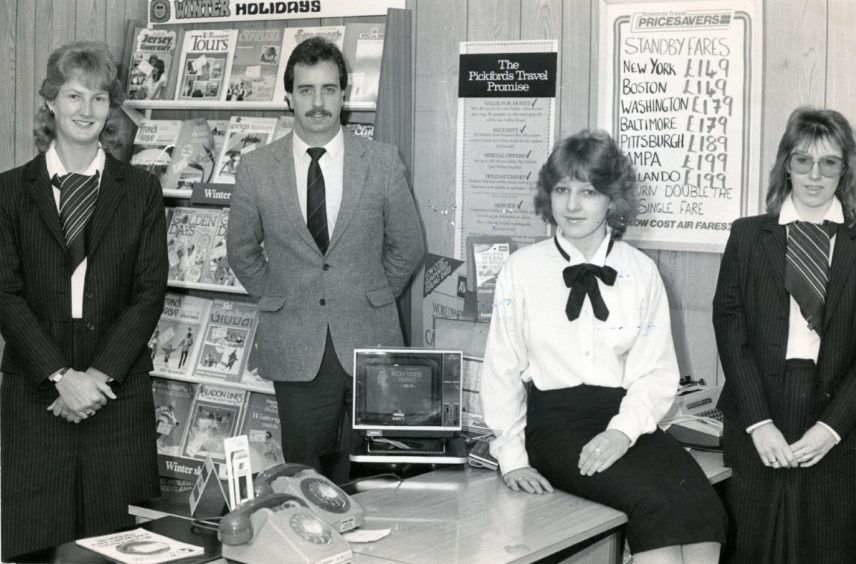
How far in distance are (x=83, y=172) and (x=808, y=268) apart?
6.88 feet

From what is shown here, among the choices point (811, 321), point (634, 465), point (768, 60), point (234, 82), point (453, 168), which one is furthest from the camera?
point (234, 82)

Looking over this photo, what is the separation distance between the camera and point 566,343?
2.85 metres

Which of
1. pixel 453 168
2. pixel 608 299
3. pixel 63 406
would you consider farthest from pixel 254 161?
pixel 608 299

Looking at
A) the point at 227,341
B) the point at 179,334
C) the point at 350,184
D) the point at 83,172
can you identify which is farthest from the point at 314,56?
the point at 179,334

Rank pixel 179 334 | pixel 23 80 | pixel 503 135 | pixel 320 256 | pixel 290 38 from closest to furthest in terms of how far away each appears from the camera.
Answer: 1. pixel 320 256
2. pixel 503 135
3. pixel 290 38
4. pixel 179 334
5. pixel 23 80

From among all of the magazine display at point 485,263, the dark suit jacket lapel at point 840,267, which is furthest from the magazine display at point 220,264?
the dark suit jacket lapel at point 840,267

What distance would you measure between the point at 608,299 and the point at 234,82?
82.5 inches

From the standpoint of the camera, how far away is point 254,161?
3584 mm

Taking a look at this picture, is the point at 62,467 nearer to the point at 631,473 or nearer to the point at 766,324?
the point at 631,473

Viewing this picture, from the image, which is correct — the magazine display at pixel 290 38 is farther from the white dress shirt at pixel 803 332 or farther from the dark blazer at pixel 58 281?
the white dress shirt at pixel 803 332

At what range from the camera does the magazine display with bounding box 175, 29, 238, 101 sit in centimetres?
432

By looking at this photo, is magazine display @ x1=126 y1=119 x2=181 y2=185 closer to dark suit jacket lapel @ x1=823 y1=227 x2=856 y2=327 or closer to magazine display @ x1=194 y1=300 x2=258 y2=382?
magazine display @ x1=194 y1=300 x2=258 y2=382

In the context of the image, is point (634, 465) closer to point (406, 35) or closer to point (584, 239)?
point (584, 239)

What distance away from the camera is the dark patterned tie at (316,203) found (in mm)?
3490
